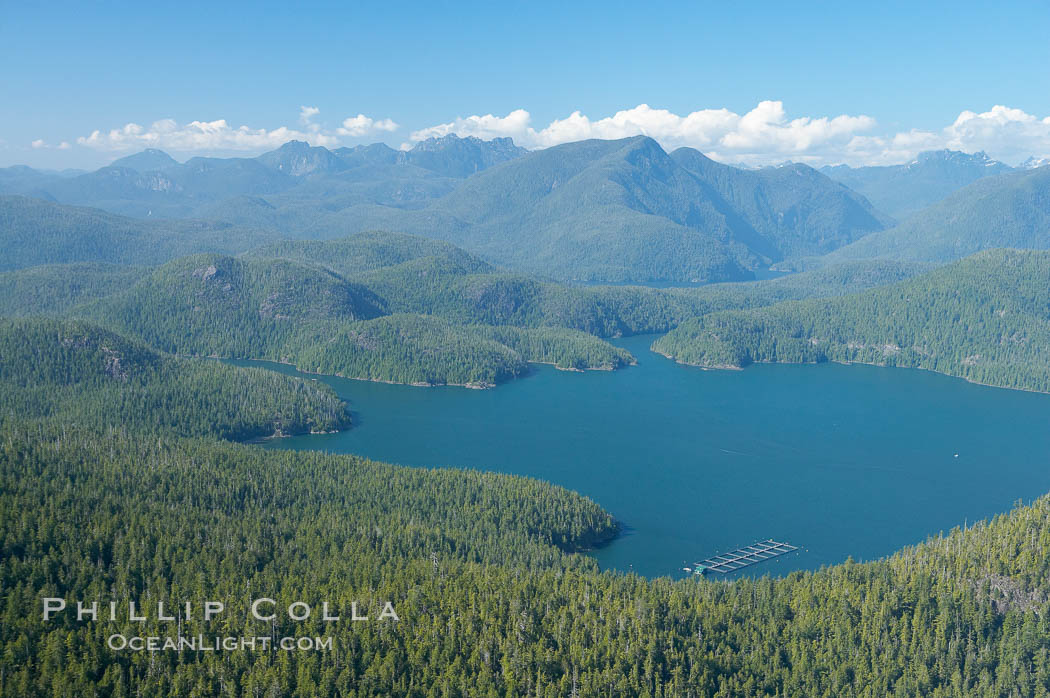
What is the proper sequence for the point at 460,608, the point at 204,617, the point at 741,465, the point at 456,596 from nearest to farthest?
the point at 204,617 < the point at 460,608 < the point at 456,596 < the point at 741,465

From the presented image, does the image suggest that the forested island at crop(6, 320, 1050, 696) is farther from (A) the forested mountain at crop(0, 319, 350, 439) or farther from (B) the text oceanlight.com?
(A) the forested mountain at crop(0, 319, 350, 439)

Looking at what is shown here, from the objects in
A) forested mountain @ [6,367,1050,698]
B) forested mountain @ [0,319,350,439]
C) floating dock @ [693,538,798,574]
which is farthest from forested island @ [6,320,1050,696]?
forested mountain @ [0,319,350,439]

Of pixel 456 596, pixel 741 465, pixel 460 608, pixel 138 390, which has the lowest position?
pixel 741 465

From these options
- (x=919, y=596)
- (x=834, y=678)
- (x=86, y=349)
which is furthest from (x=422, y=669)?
(x=86, y=349)

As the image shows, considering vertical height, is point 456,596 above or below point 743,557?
above

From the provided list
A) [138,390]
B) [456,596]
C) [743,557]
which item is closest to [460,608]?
[456,596]

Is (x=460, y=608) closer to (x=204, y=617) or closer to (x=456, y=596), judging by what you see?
(x=456, y=596)
